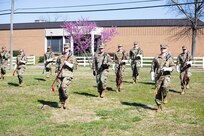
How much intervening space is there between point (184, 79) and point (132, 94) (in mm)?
2408

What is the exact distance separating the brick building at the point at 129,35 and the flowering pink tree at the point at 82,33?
2096mm

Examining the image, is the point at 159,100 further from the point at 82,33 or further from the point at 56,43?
the point at 56,43

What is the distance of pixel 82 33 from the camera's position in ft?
159

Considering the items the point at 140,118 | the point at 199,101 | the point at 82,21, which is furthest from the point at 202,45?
the point at 140,118

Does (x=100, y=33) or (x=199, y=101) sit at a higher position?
(x=100, y=33)

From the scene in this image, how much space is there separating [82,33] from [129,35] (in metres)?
6.93

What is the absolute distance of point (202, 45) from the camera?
47375 millimetres

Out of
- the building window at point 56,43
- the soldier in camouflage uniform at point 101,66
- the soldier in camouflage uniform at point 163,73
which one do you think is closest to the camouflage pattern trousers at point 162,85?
the soldier in camouflage uniform at point 163,73

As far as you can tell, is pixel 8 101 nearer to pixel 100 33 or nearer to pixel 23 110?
pixel 23 110

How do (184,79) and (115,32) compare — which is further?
(115,32)

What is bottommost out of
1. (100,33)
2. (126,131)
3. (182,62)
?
(126,131)

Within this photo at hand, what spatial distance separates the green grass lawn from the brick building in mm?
29334

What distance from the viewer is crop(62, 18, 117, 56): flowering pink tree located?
48188mm

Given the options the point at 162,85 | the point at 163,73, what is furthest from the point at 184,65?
the point at 162,85
